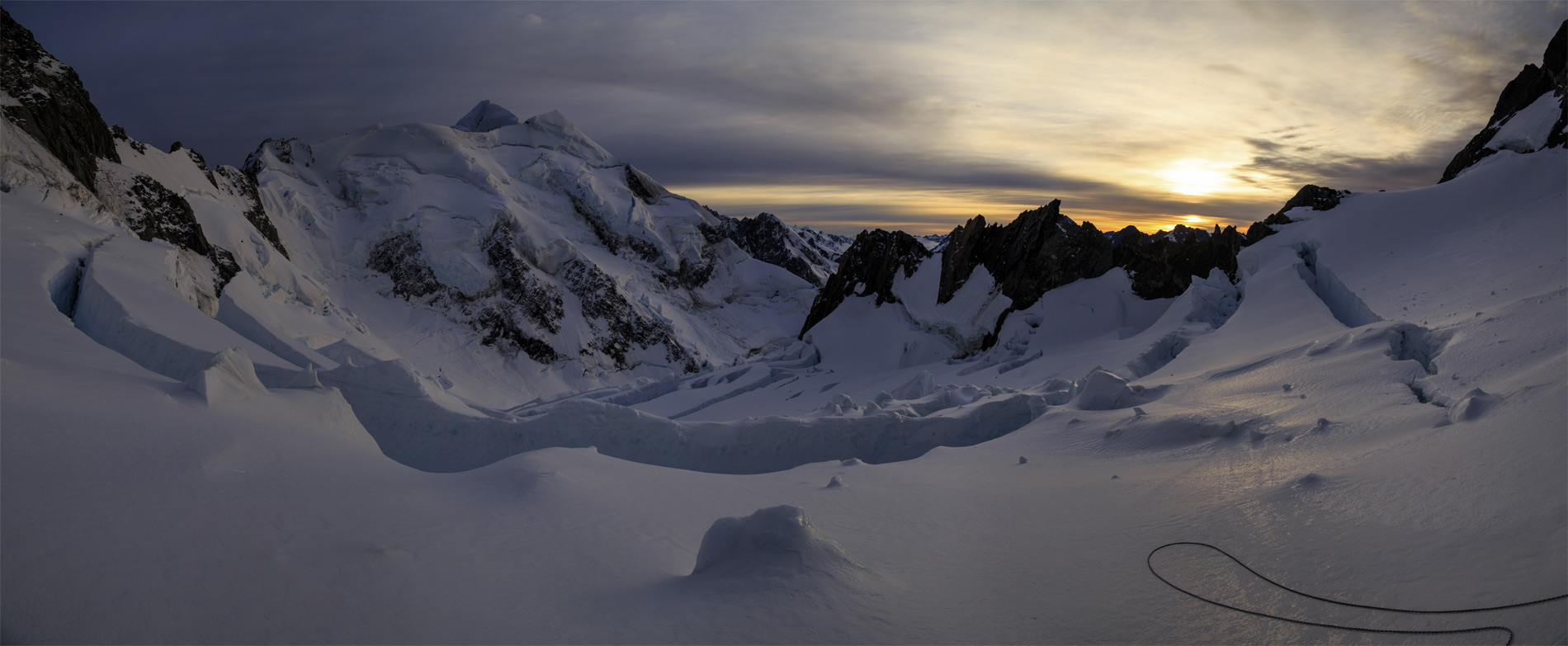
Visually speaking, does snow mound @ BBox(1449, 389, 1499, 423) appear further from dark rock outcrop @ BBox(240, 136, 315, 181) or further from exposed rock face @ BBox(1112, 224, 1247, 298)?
dark rock outcrop @ BBox(240, 136, 315, 181)

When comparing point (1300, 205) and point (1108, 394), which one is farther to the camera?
point (1300, 205)

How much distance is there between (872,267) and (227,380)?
100 feet

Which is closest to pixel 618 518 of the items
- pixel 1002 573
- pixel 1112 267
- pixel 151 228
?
pixel 1002 573

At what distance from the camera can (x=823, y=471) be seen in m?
10.4

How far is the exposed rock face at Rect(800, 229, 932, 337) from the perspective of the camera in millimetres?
34781

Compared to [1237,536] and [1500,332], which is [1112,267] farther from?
[1237,536]

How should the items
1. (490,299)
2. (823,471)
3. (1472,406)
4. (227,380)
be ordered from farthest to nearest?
(490,299), (823,471), (227,380), (1472,406)

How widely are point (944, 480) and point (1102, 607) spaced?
171 inches

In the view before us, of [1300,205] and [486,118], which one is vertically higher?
[486,118]

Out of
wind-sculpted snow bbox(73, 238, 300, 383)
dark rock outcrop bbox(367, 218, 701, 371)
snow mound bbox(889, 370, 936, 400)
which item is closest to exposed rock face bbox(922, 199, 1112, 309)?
snow mound bbox(889, 370, 936, 400)

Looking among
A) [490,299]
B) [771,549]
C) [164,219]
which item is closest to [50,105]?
[164,219]

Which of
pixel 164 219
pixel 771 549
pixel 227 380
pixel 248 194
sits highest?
A: pixel 248 194

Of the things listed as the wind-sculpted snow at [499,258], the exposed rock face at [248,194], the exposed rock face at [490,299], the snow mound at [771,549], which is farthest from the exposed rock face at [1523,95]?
the exposed rock face at [248,194]

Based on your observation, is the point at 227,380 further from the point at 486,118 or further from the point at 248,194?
the point at 486,118
